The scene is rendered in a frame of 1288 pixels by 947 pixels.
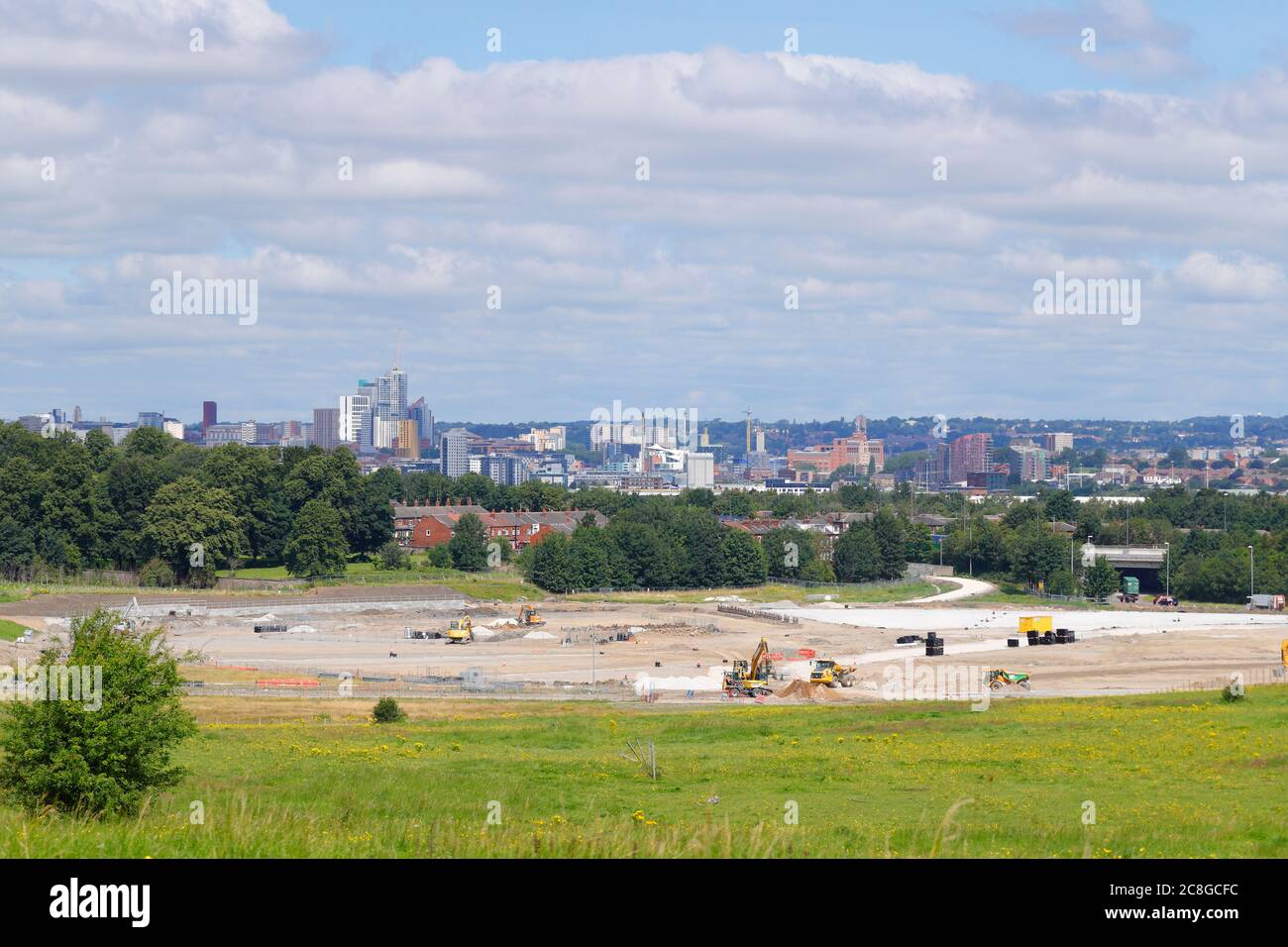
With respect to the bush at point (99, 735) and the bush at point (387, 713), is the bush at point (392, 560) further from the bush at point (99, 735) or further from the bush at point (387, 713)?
the bush at point (99, 735)

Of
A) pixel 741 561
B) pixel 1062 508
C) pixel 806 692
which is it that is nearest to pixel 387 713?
pixel 806 692

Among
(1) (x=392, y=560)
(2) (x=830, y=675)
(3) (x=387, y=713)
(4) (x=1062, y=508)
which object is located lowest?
(2) (x=830, y=675)

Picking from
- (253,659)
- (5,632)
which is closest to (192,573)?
(5,632)

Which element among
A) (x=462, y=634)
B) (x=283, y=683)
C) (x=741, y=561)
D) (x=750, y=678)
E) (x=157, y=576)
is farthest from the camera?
(x=741, y=561)

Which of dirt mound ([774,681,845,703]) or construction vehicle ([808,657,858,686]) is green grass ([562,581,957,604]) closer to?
construction vehicle ([808,657,858,686])

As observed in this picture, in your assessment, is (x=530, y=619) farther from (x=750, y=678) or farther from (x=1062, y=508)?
(x=1062, y=508)

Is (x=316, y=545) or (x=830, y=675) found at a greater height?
(x=316, y=545)
